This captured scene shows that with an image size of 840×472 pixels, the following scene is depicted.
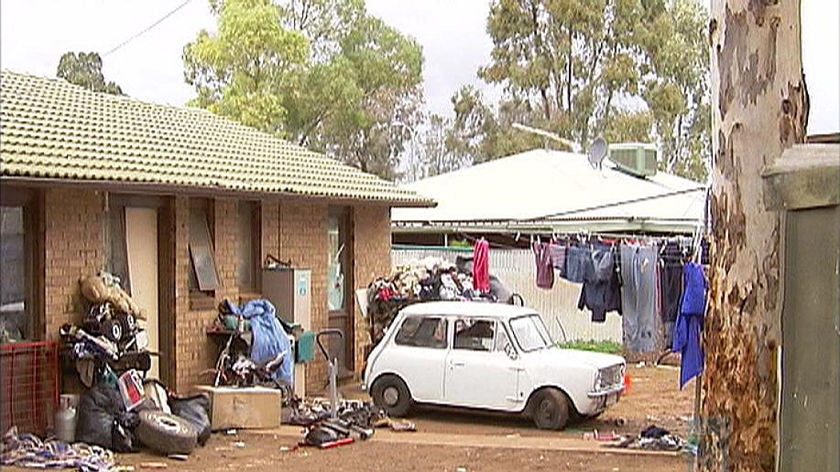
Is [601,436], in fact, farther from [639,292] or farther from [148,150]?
[148,150]

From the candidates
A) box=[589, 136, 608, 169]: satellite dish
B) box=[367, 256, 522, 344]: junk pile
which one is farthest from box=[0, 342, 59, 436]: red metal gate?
box=[589, 136, 608, 169]: satellite dish

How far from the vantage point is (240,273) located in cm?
1675

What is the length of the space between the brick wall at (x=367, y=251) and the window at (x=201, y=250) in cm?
387

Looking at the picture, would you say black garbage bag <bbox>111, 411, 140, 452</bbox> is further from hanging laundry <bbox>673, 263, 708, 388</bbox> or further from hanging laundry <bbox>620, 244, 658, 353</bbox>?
hanging laundry <bbox>620, 244, 658, 353</bbox>

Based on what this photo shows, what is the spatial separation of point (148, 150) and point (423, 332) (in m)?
4.55

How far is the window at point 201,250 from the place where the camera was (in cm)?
1545

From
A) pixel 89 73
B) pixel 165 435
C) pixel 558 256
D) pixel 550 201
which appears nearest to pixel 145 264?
pixel 165 435

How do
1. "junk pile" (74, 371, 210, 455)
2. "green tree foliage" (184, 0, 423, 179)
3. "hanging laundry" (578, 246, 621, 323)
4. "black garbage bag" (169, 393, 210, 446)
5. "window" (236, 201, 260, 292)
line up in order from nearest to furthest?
"junk pile" (74, 371, 210, 455) → "black garbage bag" (169, 393, 210, 446) → "window" (236, 201, 260, 292) → "hanging laundry" (578, 246, 621, 323) → "green tree foliage" (184, 0, 423, 179)

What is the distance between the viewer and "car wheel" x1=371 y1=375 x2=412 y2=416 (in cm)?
1487

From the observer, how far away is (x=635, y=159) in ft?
94.2

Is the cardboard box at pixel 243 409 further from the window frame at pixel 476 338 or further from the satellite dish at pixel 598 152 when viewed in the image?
the satellite dish at pixel 598 152

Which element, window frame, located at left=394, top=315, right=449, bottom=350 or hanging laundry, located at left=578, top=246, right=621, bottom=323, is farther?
hanging laundry, located at left=578, top=246, right=621, bottom=323

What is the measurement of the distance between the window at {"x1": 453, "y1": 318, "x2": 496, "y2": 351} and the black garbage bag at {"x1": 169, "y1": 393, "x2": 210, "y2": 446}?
3193 mm

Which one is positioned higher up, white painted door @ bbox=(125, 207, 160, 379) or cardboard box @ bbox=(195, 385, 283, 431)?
white painted door @ bbox=(125, 207, 160, 379)
